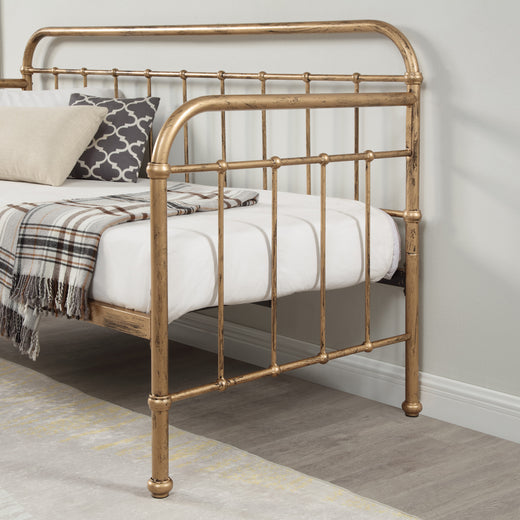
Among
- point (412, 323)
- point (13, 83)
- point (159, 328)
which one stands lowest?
point (412, 323)

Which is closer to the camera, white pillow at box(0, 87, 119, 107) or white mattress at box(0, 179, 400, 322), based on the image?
white mattress at box(0, 179, 400, 322)

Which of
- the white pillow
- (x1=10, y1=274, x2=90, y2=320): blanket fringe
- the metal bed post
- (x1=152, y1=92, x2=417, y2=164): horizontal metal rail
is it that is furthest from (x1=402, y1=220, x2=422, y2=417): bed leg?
the white pillow

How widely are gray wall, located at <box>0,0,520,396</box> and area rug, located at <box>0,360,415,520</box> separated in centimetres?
56

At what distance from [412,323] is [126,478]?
2.57 ft

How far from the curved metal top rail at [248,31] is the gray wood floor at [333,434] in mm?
825

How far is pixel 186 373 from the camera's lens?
2.47m

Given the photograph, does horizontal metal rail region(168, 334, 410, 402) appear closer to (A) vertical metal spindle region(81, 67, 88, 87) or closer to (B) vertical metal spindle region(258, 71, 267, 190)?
(B) vertical metal spindle region(258, 71, 267, 190)

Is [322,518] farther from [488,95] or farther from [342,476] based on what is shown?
[488,95]

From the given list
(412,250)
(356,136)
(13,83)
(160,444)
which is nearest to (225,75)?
(356,136)

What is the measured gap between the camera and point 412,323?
2098mm

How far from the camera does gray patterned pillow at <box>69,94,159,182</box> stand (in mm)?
2639

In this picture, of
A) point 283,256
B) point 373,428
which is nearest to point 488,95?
point 283,256

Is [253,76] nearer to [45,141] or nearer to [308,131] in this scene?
[308,131]

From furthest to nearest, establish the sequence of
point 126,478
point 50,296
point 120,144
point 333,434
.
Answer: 1. point 120,144
2. point 333,434
3. point 50,296
4. point 126,478
